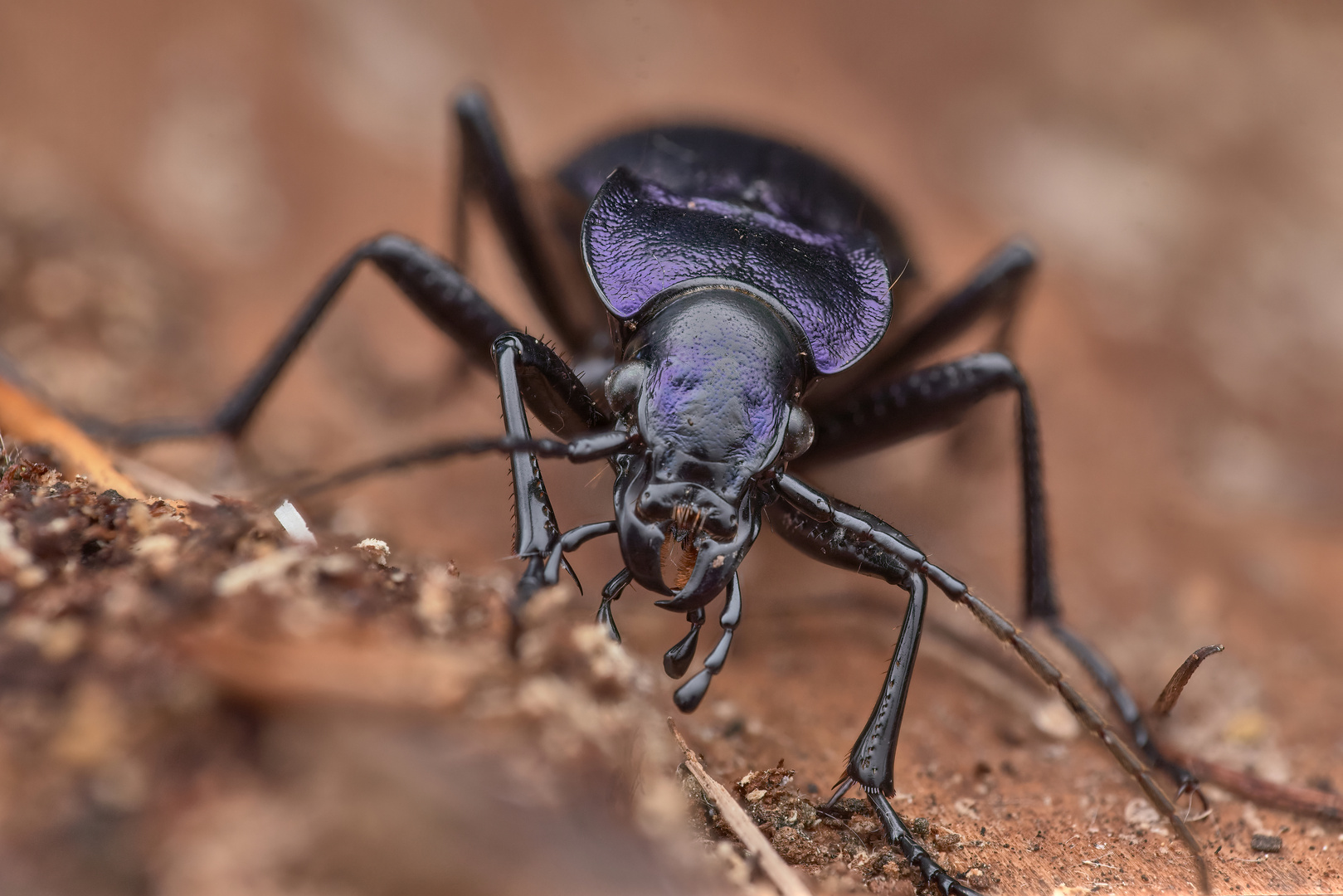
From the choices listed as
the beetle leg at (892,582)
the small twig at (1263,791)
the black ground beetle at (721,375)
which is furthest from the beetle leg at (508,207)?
the small twig at (1263,791)

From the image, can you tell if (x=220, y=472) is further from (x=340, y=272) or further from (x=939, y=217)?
(x=939, y=217)

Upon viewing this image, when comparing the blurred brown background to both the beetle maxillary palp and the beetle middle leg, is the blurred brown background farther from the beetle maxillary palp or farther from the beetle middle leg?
the beetle maxillary palp

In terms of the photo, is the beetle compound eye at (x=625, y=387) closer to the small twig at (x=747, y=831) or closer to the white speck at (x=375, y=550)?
the white speck at (x=375, y=550)

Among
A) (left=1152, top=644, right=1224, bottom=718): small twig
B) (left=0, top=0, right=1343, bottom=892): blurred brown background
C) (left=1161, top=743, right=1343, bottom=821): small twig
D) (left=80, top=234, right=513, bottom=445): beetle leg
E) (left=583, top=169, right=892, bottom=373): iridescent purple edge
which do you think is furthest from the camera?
(left=0, top=0, right=1343, bottom=892): blurred brown background

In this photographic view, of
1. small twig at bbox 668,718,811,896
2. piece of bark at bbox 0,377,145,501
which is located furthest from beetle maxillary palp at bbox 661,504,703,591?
piece of bark at bbox 0,377,145,501

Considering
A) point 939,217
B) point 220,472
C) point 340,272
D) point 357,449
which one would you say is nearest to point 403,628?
point 340,272

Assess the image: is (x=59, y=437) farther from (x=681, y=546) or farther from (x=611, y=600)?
(x=681, y=546)
